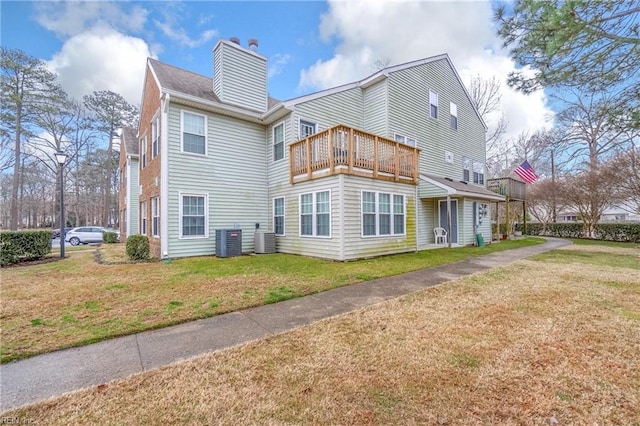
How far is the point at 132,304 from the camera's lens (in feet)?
15.9

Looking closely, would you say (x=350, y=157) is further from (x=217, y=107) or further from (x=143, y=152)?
(x=143, y=152)

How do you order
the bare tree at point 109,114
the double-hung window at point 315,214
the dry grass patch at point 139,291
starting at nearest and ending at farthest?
the dry grass patch at point 139,291, the double-hung window at point 315,214, the bare tree at point 109,114


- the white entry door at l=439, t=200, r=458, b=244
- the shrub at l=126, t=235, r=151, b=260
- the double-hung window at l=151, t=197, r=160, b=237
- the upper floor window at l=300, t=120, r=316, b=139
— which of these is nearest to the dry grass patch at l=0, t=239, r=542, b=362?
the shrub at l=126, t=235, r=151, b=260

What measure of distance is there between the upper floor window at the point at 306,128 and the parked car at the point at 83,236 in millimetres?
18480

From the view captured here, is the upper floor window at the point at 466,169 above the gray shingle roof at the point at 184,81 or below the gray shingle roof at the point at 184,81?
below

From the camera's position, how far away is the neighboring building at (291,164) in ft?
31.3

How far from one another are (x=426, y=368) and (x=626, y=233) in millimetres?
23560

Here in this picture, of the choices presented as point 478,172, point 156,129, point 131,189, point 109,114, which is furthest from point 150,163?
point 109,114

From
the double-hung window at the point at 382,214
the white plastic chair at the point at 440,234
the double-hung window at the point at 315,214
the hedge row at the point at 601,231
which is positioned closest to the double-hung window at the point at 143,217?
the double-hung window at the point at 315,214

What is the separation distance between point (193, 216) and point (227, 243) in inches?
63.8

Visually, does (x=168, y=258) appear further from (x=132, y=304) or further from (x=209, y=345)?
(x=209, y=345)

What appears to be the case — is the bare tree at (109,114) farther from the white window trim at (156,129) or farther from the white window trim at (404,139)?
the white window trim at (404,139)

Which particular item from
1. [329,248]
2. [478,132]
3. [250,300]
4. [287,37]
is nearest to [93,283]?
[250,300]

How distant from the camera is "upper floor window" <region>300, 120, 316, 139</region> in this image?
11.4m
